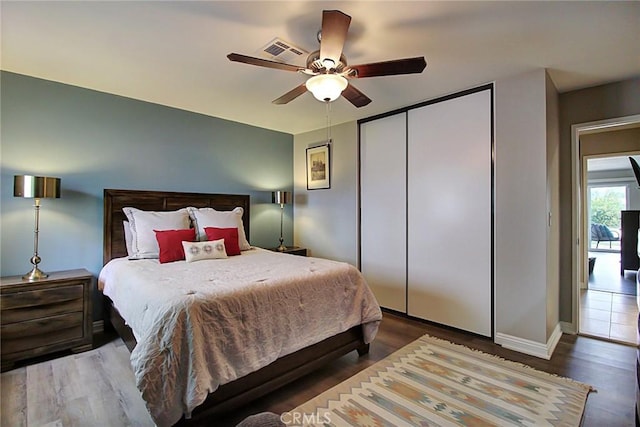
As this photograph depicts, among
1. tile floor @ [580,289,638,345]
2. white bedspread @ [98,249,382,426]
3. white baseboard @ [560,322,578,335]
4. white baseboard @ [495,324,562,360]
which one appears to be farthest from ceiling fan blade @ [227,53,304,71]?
tile floor @ [580,289,638,345]

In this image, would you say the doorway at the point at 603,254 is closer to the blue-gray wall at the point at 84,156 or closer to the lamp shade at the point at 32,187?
the blue-gray wall at the point at 84,156

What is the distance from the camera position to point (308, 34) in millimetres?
2164

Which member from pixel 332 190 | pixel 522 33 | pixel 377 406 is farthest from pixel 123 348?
pixel 522 33

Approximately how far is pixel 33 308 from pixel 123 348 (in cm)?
80

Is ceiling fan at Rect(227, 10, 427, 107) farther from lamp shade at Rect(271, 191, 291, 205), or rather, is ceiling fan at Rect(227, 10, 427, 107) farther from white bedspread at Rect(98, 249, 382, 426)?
lamp shade at Rect(271, 191, 291, 205)

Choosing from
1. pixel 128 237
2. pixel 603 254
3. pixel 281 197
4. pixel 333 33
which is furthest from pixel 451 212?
pixel 603 254

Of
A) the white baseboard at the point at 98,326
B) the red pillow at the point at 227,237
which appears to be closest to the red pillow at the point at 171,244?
the red pillow at the point at 227,237

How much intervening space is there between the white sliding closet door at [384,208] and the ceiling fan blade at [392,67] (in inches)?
70.2

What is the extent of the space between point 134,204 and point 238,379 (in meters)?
2.55

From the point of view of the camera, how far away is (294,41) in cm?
225

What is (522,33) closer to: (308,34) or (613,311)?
(308,34)

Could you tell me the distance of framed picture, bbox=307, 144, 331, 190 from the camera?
4.61 meters

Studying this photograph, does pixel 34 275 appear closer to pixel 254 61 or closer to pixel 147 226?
pixel 147 226

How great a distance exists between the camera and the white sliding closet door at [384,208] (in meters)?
3.76
